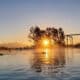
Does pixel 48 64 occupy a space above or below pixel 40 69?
below

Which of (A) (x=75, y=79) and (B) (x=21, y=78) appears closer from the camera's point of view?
(A) (x=75, y=79)

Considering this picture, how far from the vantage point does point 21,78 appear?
29625 millimetres

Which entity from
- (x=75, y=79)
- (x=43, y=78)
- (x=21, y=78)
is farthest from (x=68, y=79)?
(x=21, y=78)

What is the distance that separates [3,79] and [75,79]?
7479mm

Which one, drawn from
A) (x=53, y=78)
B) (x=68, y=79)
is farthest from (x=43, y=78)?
(x=68, y=79)

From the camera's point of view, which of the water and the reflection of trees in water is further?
the reflection of trees in water

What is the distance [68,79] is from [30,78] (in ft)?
13.7

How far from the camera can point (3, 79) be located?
95.6 ft

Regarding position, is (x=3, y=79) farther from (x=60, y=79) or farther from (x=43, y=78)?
(x=60, y=79)

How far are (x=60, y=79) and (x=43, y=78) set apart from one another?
2.16 m

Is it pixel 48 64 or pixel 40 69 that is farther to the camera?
pixel 48 64

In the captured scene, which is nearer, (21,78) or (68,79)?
(68,79)

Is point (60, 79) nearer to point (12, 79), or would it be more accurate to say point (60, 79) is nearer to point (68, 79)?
point (68, 79)

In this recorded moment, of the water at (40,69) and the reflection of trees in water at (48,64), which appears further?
the reflection of trees in water at (48,64)
